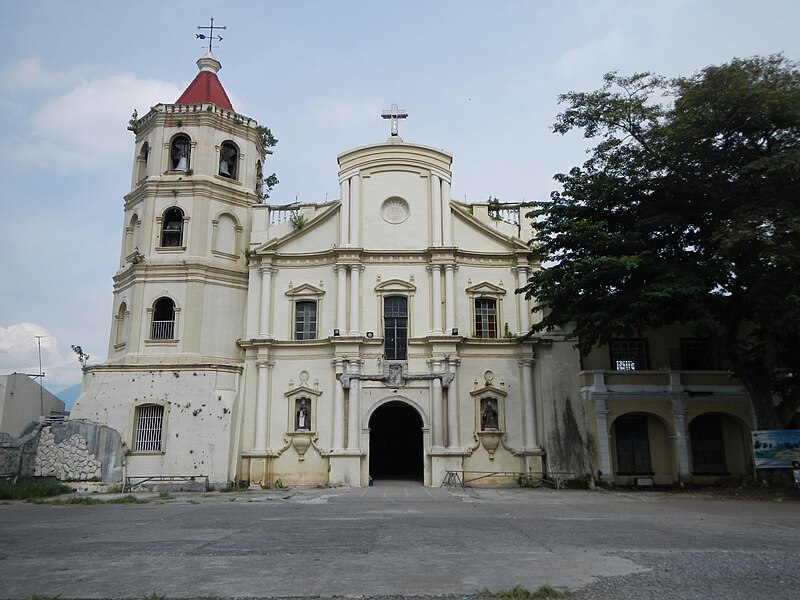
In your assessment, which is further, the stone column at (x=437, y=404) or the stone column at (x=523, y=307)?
the stone column at (x=523, y=307)

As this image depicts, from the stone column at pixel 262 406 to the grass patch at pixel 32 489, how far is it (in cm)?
Answer: 607

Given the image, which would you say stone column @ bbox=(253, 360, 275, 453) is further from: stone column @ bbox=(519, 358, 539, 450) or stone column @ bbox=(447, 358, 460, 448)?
stone column @ bbox=(519, 358, 539, 450)

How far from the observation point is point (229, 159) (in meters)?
26.5

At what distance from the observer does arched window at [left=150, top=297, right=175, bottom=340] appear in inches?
934

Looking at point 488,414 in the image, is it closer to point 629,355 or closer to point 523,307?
point 523,307

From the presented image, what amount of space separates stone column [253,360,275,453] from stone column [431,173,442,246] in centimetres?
776

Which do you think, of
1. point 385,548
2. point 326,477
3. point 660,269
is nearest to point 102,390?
point 326,477

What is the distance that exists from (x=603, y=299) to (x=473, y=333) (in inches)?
228

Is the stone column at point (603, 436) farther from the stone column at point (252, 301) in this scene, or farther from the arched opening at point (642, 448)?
the stone column at point (252, 301)

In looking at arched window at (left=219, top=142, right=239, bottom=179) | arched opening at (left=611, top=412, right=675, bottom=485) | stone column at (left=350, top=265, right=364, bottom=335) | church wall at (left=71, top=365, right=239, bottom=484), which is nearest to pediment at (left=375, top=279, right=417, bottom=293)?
stone column at (left=350, top=265, right=364, bottom=335)

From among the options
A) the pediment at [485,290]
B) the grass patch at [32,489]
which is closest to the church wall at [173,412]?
the grass patch at [32,489]

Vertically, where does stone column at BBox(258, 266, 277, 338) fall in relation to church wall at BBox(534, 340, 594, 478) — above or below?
above

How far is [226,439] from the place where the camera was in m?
21.6

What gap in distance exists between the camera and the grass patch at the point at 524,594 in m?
5.81
